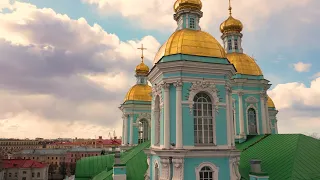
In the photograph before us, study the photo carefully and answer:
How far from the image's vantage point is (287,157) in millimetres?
13891

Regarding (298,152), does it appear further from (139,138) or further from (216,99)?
(139,138)

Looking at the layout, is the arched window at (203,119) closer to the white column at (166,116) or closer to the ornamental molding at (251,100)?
the white column at (166,116)

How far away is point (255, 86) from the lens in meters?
22.8

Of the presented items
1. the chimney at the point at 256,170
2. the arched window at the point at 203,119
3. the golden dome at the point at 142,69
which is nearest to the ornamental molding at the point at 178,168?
the arched window at the point at 203,119

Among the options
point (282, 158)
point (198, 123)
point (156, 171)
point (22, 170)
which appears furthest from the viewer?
point (22, 170)

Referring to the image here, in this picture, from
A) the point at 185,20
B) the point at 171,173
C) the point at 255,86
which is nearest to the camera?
the point at 171,173

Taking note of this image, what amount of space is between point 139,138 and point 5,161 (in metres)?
49.4

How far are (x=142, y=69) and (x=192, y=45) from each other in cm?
2113

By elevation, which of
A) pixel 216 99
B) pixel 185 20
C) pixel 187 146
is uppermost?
pixel 185 20

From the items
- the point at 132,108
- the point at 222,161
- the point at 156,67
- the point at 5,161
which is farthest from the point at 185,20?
the point at 5,161

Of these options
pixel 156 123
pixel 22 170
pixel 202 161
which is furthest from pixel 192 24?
pixel 22 170

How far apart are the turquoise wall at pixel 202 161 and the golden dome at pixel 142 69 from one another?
2171 cm

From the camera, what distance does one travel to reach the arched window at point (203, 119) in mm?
12758

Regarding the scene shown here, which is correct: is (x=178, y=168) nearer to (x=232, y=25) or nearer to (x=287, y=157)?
(x=287, y=157)
